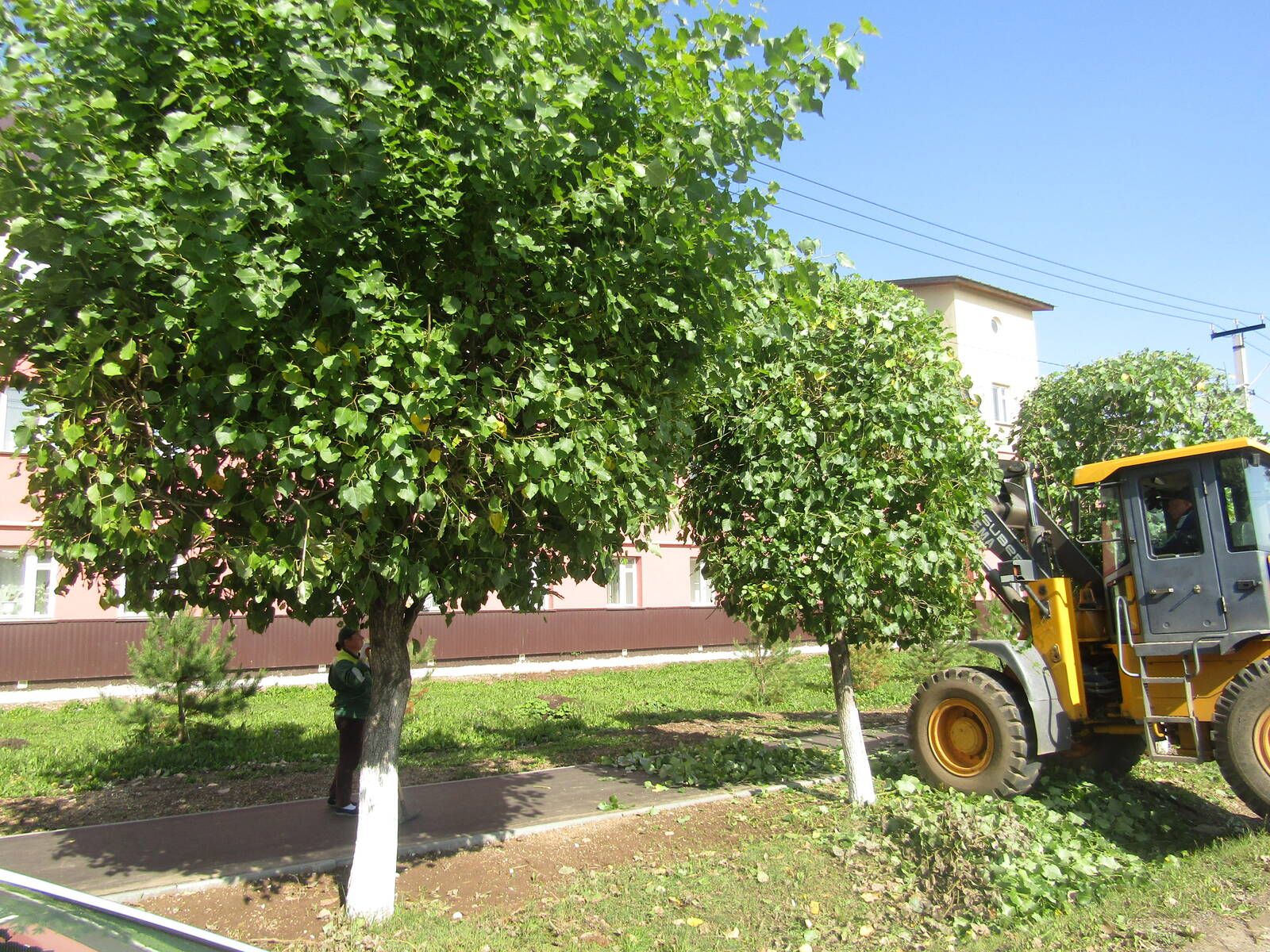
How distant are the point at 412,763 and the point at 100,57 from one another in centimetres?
754

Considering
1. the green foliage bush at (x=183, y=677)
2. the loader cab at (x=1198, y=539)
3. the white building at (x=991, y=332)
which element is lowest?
the green foliage bush at (x=183, y=677)

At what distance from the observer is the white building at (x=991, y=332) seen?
33.2 metres

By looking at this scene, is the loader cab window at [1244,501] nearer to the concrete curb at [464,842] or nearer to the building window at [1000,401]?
the concrete curb at [464,842]

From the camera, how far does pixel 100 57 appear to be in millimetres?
4164

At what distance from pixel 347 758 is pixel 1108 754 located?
7.17m

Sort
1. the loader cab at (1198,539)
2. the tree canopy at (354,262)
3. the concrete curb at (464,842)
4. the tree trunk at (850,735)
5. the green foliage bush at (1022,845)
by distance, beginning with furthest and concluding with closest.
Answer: the tree trunk at (850,735), the loader cab at (1198,539), the concrete curb at (464,842), the green foliage bush at (1022,845), the tree canopy at (354,262)

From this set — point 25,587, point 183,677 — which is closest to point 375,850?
point 183,677

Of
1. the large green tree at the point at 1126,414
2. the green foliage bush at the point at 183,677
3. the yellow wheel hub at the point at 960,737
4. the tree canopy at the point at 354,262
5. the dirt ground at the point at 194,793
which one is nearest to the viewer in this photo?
the tree canopy at the point at 354,262

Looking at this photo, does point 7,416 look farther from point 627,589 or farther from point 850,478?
point 850,478

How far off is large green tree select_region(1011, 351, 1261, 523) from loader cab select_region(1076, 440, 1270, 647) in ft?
16.1

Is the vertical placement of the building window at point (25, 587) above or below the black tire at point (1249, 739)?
above

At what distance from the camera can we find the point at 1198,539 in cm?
709

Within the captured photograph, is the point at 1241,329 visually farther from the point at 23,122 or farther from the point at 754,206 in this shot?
the point at 23,122

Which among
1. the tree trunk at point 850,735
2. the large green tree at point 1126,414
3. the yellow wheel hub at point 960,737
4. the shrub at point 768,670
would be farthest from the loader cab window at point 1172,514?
the shrub at point 768,670
